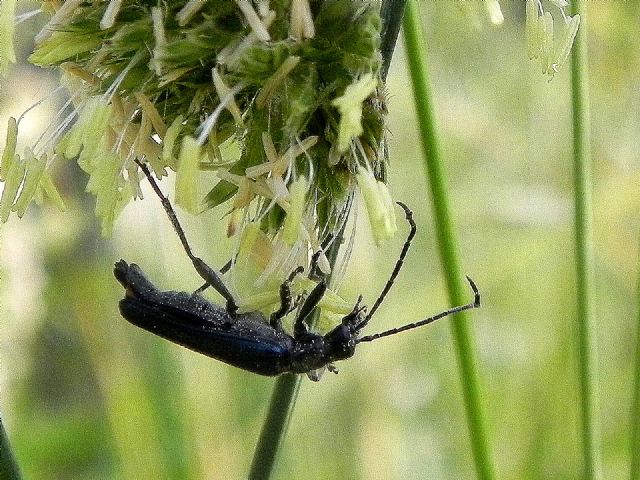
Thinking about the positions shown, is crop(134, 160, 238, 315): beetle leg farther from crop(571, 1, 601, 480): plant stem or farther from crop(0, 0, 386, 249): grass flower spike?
crop(571, 1, 601, 480): plant stem

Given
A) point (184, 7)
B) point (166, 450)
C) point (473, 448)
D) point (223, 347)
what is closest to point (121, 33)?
point (184, 7)

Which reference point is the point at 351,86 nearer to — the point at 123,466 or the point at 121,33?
the point at 121,33

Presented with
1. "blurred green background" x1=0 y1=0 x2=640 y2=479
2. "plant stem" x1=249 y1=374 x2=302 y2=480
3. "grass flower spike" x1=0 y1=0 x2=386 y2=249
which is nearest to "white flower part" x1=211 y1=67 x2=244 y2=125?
"grass flower spike" x1=0 y1=0 x2=386 y2=249

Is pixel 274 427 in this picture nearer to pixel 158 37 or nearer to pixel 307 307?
pixel 307 307

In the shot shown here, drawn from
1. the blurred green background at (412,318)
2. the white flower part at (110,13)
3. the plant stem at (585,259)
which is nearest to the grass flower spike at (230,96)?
the white flower part at (110,13)

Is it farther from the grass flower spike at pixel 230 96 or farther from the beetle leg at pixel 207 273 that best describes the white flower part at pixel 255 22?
the beetle leg at pixel 207 273

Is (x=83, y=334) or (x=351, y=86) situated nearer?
(x=351, y=86)
